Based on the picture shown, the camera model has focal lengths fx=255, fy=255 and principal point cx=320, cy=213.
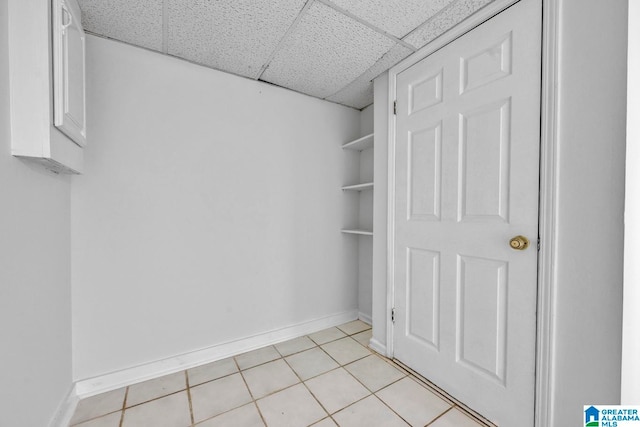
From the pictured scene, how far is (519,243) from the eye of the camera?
→ 118 cm

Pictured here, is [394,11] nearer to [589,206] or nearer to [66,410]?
[589,206]

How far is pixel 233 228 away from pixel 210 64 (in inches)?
46.7

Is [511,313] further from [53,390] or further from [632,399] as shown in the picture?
[53,390]

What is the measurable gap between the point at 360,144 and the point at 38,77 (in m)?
2.01

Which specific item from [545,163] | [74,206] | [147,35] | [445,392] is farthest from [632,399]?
[147,35]

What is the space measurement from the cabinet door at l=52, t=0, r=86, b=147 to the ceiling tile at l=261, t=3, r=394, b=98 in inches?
40.1

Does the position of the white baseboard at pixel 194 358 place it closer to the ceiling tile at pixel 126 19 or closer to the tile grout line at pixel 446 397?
the tile grout line at pixel 446 397

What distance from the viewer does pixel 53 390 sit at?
3.97 feet

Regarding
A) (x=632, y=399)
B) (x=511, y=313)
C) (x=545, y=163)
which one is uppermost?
(x=545, y=163)

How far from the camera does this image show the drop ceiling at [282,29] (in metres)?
1.31

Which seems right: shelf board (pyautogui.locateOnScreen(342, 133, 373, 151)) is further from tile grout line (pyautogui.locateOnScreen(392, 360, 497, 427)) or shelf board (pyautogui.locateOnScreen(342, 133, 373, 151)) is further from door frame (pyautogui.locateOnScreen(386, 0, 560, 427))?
tile grout line (pyautogui.locateOnScreen(392, 360, 497, 427))

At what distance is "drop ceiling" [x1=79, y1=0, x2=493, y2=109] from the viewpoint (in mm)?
1307

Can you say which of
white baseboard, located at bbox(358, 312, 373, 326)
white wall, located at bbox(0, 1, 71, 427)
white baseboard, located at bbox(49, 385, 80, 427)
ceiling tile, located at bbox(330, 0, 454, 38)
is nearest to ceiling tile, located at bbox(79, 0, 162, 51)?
white wall, located at bbox(0, 1, 71, 427)

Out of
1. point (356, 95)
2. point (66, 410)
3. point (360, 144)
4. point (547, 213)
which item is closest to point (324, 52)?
point (356, 95)
